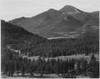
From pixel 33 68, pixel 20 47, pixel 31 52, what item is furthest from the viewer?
pixel 20 47

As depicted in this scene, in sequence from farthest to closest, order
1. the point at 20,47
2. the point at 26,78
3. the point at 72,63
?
1. the point at 20,47
2. the point at 72,63
3. the point at 26,78

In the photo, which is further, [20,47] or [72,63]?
[20,47]

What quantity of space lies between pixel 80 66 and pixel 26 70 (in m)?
23.8

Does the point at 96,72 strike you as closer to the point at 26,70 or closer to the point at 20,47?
the point at 26,70

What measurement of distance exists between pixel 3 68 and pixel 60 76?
23210mm

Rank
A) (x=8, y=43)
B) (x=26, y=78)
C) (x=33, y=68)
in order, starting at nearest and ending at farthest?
(x=26, y=78) < (x=33, y=68) < (x=8, y=43)

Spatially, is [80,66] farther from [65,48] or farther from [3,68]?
[65,48]

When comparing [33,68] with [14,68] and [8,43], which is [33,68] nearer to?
[14,68]

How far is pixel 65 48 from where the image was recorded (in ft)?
542

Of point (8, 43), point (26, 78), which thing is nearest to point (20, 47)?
point (8, 43)

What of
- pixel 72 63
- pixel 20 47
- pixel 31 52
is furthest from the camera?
pixel 20 47

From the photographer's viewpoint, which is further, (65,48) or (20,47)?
(20,47)

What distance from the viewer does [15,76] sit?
361 ft

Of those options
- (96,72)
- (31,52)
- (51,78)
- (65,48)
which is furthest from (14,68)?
(65,48)
